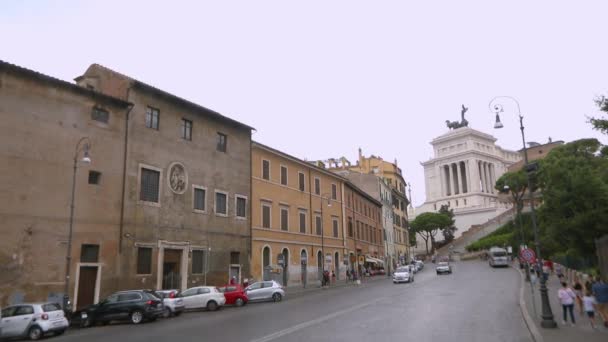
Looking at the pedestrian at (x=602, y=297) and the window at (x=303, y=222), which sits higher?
the window at (x=303, y=222)

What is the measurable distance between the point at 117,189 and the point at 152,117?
5.52 meters

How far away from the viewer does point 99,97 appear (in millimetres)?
27734

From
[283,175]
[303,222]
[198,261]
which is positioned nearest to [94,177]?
[198,261]

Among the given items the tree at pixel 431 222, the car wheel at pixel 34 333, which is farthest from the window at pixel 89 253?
the tree at pixel 431 222

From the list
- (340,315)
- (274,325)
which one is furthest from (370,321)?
(274,325)

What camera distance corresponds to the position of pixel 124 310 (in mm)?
21375

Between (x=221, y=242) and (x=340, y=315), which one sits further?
(x=221, y=242)

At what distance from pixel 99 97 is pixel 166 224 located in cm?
838

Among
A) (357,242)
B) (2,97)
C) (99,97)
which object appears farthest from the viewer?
(357,242)

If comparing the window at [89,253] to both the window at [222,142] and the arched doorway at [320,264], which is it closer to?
the window at [222,142]

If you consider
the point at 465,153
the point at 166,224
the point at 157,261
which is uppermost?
the point at 465,153

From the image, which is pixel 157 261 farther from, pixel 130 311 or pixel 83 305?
pixel 130 311

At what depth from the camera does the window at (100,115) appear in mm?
27516

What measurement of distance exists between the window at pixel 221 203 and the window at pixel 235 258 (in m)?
3.03
